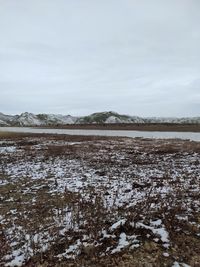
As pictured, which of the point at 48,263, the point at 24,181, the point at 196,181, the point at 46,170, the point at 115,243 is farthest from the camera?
the point at 46,170

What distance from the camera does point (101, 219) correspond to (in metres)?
8.72

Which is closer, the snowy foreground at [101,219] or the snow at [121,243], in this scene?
the snowy foreground at [101,219]

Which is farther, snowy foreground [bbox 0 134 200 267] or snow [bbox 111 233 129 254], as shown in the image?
snow [bbox 111 233 129 254]

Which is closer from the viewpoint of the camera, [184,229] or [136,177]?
[184,229]

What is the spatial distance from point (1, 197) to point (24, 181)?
2707 millimetres

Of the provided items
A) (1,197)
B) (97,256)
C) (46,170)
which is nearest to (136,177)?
(46,170)

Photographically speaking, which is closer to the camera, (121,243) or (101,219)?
(121,243)

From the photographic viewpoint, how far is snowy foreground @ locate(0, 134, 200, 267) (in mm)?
6777

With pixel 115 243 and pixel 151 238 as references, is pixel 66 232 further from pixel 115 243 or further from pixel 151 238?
pixel 151 238

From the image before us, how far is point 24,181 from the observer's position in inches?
563

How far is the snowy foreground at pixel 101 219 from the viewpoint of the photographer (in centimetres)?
678

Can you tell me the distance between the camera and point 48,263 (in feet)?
21.5

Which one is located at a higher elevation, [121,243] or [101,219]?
[101,219]

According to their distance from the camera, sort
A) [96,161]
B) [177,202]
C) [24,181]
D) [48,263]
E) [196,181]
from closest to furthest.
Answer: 1. [48,263]
2. [177,202]
3. [196,181]
4. [24,181]
5. [96,161]
